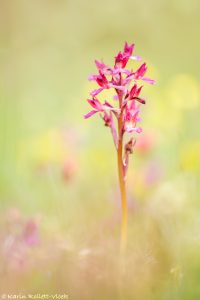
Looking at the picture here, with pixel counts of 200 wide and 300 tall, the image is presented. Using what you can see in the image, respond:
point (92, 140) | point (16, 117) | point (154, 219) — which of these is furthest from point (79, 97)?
point (154, 219)

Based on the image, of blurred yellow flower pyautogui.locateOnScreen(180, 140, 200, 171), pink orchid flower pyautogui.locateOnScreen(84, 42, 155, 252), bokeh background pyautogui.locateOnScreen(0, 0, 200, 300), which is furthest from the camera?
blurred yellow flower pyautogui.locateOnScreen(180, 140, 200, 171)

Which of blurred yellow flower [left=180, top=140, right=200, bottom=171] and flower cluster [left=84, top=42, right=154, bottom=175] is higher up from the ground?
flower cluster [left=84, top=42, right=154, bottom=175]

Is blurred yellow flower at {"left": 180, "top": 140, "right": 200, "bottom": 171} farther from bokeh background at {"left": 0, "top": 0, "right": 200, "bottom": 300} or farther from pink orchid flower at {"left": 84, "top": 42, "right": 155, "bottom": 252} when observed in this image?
pink orchid flower at {"left": 84, "top": 42, "right": 155, "bottom": 252}

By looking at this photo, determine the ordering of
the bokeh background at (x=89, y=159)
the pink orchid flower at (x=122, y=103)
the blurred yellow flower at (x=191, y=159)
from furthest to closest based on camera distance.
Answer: the blurred yellow flower at (x=191, y=159)
the bokeh background at (x=89, y=159)
the pink orchid flower at (x=122, y=103)

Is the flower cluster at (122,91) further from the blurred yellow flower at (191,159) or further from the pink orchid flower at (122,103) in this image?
the blurred yellow flower at (191,159)

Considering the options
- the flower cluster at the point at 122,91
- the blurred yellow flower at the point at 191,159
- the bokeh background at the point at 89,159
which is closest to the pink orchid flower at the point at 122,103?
the flower cluster at the point at 122,91

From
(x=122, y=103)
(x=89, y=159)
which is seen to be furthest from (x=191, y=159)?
(x=122, y=103)

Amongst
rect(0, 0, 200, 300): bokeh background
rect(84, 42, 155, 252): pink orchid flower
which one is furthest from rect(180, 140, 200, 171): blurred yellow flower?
rect(84, 42, 155, 252): pink orchid flower

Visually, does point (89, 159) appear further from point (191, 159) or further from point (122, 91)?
point (122, 91)
